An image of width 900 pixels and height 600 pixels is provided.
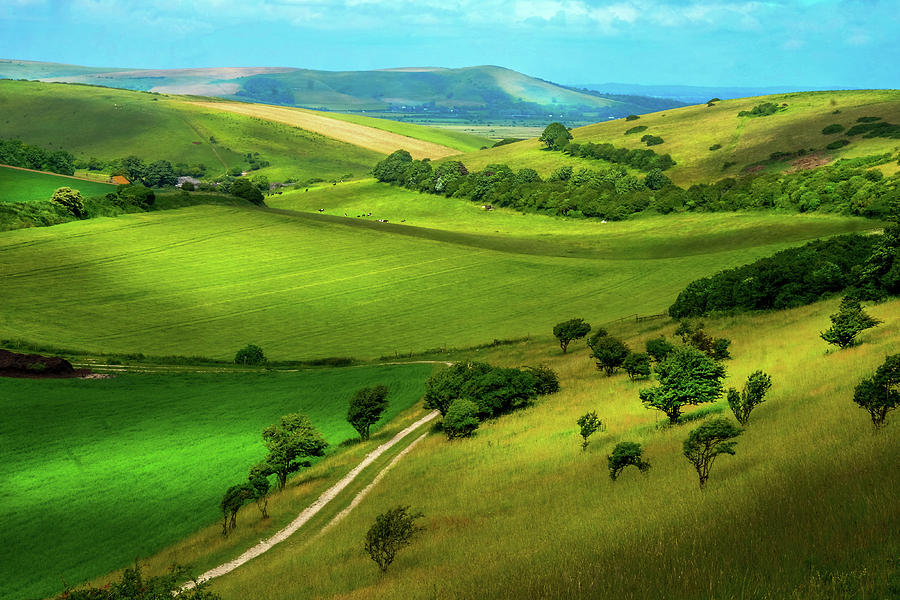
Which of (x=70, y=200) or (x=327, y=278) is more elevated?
(x=70, y=200)

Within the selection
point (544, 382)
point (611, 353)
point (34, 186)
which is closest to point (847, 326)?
point (611, 353)

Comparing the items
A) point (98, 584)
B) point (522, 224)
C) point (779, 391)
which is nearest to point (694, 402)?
point (779, 391)

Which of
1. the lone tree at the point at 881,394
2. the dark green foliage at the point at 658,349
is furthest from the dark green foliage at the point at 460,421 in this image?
the lone tree at the point at 881,394

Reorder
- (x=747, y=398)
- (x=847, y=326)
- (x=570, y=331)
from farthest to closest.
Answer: (x=570, y=331) < (x=847, y=326) < (x=747, y=398)

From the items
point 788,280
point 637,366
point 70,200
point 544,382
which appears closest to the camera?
point 637,366

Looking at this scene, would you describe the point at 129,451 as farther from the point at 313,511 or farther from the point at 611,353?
the point at 611,353

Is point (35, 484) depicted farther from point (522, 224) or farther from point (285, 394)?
point (522, 224)
